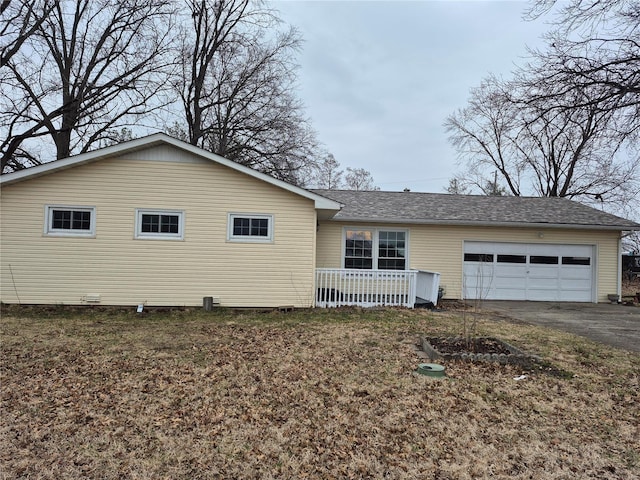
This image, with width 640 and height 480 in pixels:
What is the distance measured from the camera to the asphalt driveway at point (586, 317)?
816cm

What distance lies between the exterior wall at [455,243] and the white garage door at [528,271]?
9.6 inches

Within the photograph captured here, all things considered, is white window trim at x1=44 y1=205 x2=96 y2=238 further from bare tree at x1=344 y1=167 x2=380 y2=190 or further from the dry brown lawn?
bare tree at x1=344 y1=167 x2=380 y2=190

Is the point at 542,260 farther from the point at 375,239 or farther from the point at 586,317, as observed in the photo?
the point at 375,239

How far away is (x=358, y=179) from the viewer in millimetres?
41531

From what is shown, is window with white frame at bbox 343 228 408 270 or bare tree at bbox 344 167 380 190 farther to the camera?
A: bare tree at bbox 344 167 380 190

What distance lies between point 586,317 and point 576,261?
428 cm

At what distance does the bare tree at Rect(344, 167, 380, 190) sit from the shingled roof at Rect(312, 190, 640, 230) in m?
24.6

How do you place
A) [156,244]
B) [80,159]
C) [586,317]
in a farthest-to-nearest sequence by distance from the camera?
[586,317] < [156,244] < [80,159]

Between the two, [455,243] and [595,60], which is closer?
[595,60]

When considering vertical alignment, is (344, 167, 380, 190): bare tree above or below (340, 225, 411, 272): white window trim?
above

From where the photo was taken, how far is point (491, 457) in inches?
131

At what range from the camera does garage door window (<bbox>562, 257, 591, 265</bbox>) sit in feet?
46.6

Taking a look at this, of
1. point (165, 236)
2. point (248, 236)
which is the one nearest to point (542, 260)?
point (248, 236)

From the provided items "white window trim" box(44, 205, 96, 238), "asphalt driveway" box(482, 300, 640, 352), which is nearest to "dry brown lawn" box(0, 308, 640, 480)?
"asphalt driveway" box(482, 300, 640, 352)
